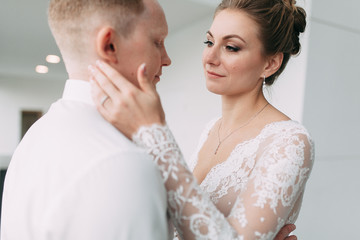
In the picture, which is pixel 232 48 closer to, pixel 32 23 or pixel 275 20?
pixel 275 20

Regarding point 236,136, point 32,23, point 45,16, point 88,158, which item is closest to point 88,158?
point 88,158

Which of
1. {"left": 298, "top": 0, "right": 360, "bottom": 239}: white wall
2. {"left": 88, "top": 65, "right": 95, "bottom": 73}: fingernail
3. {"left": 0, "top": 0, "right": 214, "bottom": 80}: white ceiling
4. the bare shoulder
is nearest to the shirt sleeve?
{"left": 88, "top": 65, "right": 95, "bottom": 73}: fingernail

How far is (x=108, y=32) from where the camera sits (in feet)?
2.23

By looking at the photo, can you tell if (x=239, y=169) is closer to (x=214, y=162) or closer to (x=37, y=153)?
(x=214, y=162)

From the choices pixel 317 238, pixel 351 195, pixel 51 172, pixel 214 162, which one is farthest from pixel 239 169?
pixel 351 195

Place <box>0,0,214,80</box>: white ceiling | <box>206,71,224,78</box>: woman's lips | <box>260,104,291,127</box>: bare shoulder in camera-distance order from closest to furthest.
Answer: <box>260,104,291,127</box>: bare shoulder
<box>206,71,224,78</box>: woman's lips
<box>0,0,214,80</box>: white ceiling

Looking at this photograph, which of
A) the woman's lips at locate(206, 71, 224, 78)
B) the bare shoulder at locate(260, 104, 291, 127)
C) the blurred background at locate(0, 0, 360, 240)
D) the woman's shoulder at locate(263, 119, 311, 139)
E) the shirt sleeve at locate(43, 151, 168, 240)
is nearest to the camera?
the shirt sleeve at locate(43, 151, 168, 240)

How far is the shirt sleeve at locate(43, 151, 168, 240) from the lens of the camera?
588 millimetres

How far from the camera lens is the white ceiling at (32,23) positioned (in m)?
2.87

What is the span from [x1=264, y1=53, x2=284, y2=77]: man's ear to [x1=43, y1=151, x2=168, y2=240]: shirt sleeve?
0.98 m

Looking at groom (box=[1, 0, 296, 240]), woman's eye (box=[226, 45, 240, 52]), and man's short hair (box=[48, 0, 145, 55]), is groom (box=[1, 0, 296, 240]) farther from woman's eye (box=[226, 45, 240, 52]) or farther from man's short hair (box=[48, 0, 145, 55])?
woman's eye (box=[226, 45, 240, 52])

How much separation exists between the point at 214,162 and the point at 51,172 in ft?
2.86

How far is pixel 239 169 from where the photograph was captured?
1.19 meters

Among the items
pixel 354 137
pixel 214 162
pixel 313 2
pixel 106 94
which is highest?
pixel 313 2
